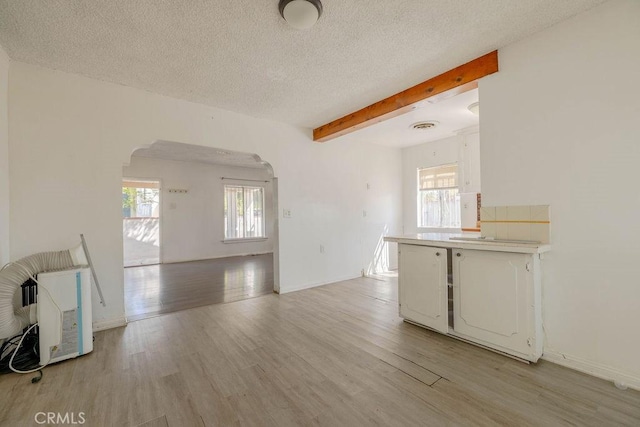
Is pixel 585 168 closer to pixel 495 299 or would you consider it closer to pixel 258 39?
pixel 495 299

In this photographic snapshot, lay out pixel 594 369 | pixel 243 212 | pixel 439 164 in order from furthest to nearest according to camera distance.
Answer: pixel 243 212 → pixel 439 164 → pixel 594 369

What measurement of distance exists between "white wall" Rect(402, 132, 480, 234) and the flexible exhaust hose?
15.6ft

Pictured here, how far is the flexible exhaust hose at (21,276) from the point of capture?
1990 mm

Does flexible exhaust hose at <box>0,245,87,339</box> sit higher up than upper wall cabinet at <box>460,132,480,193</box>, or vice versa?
upper wall cabinet at <box>460,132,480,193</box>

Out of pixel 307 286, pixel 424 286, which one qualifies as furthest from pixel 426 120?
pixel 307 286

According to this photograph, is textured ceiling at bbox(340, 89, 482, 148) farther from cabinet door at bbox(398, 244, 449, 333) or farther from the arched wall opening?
the arched wall opening

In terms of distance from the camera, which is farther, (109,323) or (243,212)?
(243,212)

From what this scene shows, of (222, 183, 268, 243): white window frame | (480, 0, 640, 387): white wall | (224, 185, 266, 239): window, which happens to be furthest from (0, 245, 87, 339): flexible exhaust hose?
(224, 185, 266, 239): window

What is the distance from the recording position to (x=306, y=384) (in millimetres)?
1852

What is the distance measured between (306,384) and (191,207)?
6.24 meters

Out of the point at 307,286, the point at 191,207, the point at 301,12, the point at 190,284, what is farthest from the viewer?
the point at 191,207

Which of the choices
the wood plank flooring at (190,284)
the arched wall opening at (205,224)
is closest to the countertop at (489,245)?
the arched wall opening at (205,224)

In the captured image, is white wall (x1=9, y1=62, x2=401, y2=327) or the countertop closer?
the countertop

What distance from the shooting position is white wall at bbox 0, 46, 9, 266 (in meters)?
2.24
